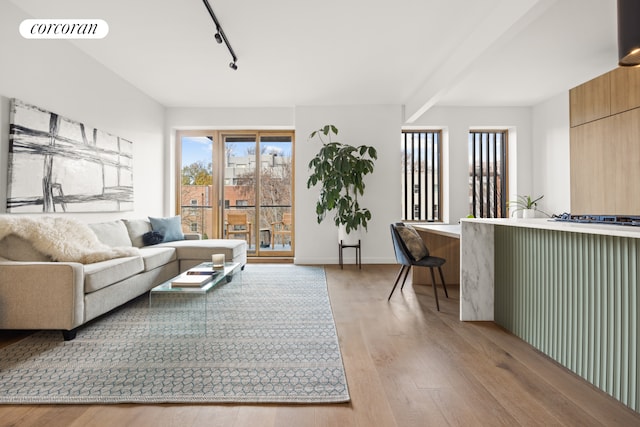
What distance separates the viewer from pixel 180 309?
2969 millimetres

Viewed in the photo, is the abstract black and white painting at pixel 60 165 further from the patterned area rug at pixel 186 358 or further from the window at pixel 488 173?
the window at pixel 488 173

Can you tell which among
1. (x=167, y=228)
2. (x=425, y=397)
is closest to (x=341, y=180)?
(x=167, y=228)

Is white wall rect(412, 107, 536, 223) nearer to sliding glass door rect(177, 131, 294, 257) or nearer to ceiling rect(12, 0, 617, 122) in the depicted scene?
ceiling rect(12, 0, 617, 122)

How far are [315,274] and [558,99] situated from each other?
4652 mm

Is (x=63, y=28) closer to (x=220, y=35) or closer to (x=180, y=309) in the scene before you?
(x=220, y=35)

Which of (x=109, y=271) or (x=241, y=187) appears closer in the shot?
(x=109, y=271)

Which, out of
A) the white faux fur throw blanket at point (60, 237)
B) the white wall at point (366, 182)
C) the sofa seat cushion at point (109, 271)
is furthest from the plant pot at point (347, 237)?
the white faux fur throw blanket at point (60, 237)

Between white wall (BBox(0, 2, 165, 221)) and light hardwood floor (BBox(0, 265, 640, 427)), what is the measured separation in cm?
213

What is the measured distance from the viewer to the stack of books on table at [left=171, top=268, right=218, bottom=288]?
2.37 m

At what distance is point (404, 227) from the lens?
3113 mm

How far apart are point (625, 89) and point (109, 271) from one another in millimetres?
5388

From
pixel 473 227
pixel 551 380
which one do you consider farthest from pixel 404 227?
pixel 551 380

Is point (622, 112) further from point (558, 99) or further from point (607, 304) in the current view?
point (607, 304)

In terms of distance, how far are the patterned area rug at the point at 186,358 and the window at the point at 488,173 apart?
13.2 ft
